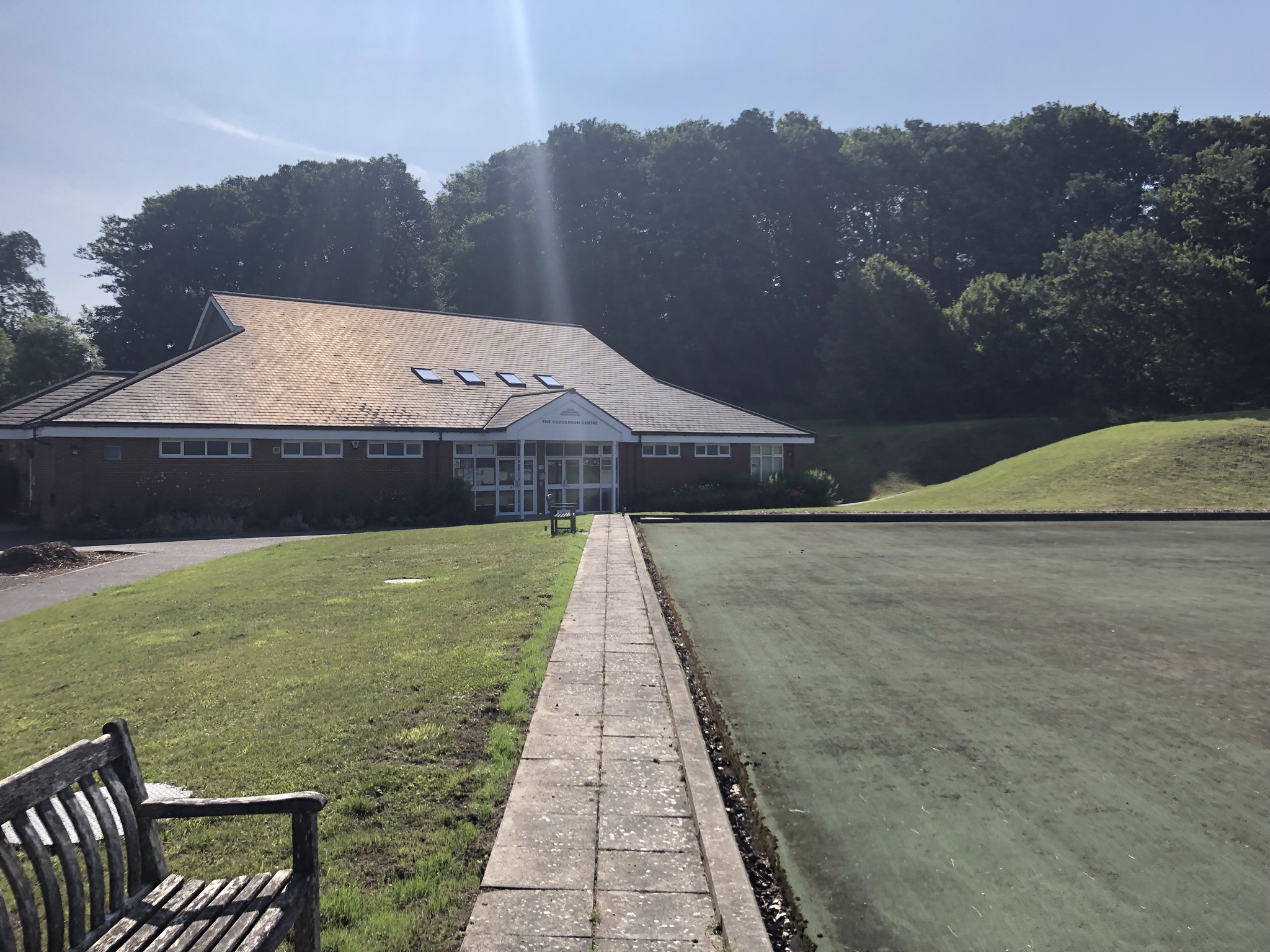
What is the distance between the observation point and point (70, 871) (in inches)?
112

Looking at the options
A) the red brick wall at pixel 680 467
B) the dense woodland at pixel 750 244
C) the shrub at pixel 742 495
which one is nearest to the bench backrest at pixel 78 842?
the shrub at pixel 742 495

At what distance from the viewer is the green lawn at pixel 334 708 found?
4.00 meters

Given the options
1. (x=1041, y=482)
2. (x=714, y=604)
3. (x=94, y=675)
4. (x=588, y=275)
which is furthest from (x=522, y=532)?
(x=588, y=275)

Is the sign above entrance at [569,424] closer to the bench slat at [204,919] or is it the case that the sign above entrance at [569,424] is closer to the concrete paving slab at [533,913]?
the concrete paving slab at [533,913]

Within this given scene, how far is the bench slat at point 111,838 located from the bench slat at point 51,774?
0.07m

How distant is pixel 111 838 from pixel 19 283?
74.8 metres

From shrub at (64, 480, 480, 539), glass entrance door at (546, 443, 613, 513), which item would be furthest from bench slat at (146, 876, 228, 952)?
glass entrance door at (546, 443, 613, 513)

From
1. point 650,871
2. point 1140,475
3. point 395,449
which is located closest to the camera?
point 650,871

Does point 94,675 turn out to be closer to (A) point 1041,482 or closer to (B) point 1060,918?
(B) point 1060,918

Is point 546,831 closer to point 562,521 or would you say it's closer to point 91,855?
point 91,855

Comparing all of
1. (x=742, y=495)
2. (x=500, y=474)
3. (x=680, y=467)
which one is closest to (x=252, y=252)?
(x=500, y=474)

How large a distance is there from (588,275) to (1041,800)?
56714 millimetres

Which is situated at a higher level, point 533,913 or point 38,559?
point 38,559


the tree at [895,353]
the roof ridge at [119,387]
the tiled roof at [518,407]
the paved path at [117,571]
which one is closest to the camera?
the paved path at [117,571]
